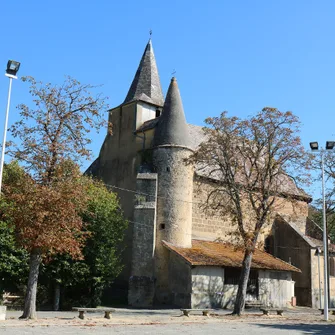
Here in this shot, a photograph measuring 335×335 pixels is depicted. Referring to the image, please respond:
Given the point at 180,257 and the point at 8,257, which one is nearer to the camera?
the point at 8,257

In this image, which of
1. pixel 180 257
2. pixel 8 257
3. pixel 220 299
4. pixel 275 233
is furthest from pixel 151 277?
pixel 275 233

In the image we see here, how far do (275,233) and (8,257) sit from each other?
73.1 ft

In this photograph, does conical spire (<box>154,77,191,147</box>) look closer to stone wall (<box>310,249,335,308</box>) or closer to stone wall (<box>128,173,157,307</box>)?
stone wall (<box>128,173,157,307</box>)

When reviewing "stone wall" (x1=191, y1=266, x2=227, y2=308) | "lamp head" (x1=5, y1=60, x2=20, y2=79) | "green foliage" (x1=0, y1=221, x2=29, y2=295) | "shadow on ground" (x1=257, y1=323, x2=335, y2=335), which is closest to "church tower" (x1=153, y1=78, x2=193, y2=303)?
"stone wall" (x1=191, y1=266, x2=227, y2=308)

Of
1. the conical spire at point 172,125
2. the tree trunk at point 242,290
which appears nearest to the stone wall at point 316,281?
the tree trunk at point 242,290

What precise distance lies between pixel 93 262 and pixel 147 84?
54.6 feet

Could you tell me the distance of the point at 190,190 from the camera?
33688 millimetres

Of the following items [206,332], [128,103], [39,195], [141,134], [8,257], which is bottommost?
[206,332]

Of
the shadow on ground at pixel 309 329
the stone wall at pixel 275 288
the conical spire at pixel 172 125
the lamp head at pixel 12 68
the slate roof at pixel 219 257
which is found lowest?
the shadow on ground at pixel 309 329

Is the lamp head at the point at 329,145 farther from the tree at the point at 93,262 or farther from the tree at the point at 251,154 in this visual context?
the tree at the point at 93,262

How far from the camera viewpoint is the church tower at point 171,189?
1247 inches

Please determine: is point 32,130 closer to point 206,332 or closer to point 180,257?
point 206,332

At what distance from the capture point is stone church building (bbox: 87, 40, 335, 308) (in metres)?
30.7

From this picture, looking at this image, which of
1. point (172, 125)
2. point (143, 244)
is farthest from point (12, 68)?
point (172, 125)
